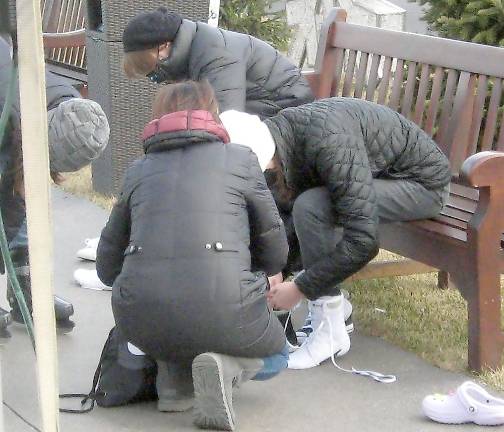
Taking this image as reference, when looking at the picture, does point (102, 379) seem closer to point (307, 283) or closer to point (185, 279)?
point (185, 279)

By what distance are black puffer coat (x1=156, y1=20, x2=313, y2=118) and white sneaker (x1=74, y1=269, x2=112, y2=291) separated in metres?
0.97

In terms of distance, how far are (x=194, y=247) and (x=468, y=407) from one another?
1.00 meters

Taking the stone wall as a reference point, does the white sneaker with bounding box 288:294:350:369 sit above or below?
above

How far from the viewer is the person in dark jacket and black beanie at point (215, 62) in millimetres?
4250

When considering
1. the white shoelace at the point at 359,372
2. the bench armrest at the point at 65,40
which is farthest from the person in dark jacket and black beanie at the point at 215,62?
the bench armrest at the point at 65,40

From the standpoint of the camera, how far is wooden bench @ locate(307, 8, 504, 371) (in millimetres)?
3492

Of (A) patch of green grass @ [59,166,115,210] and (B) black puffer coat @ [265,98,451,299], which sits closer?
(B) black puffer coat @ [265,98,451,299]

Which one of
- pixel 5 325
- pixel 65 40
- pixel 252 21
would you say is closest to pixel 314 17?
pixel 252 21

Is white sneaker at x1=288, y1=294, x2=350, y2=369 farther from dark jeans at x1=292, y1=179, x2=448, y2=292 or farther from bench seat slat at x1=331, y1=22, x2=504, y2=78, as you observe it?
bench seat slat at x1=331, y1=22, x2=504, y2=78

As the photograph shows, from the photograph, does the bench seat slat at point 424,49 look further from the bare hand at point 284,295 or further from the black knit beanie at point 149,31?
the bare hand at point 284,295

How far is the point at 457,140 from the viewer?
169 inches

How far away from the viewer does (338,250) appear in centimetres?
354

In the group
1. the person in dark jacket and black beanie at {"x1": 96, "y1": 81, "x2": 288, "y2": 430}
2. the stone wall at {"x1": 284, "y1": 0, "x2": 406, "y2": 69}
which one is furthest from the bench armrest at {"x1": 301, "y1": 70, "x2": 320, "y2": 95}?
the stone wall at {"x1": 284, "y1": 0, "x2": 406, "y2": 69}

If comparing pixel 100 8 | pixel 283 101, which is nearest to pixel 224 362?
pixel 283 101
